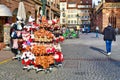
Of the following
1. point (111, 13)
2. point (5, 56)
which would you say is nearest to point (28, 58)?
point (5, 56)

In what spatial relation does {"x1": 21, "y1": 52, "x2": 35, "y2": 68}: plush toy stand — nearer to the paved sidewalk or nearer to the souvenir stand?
the souvenir stand

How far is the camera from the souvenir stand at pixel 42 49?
10812mm

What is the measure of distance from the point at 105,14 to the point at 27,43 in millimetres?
50217

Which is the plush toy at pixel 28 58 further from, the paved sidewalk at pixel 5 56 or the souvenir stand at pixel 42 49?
the paved sidewalk at pixel 5 56

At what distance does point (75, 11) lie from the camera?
12562 centimetres

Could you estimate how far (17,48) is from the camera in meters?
14.3

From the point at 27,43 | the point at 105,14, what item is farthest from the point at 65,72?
the point at 105,14

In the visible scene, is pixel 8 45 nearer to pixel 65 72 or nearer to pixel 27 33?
pixel 27 33

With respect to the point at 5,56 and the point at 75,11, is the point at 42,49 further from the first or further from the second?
the point at 75,11

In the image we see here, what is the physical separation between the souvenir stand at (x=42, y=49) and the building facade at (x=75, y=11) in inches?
4326

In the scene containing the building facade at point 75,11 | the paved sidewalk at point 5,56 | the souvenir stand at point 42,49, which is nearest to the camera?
the souvenir stand at point 42,49

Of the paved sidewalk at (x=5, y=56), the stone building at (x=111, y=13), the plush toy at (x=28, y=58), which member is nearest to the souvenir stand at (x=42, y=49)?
the plush toy at (x=28, y=58)

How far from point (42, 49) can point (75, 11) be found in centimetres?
11570

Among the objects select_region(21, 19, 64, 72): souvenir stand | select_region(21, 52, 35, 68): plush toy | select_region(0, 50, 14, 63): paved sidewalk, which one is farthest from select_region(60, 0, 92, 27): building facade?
select_region(21, 52, 35, 68): plush toy
